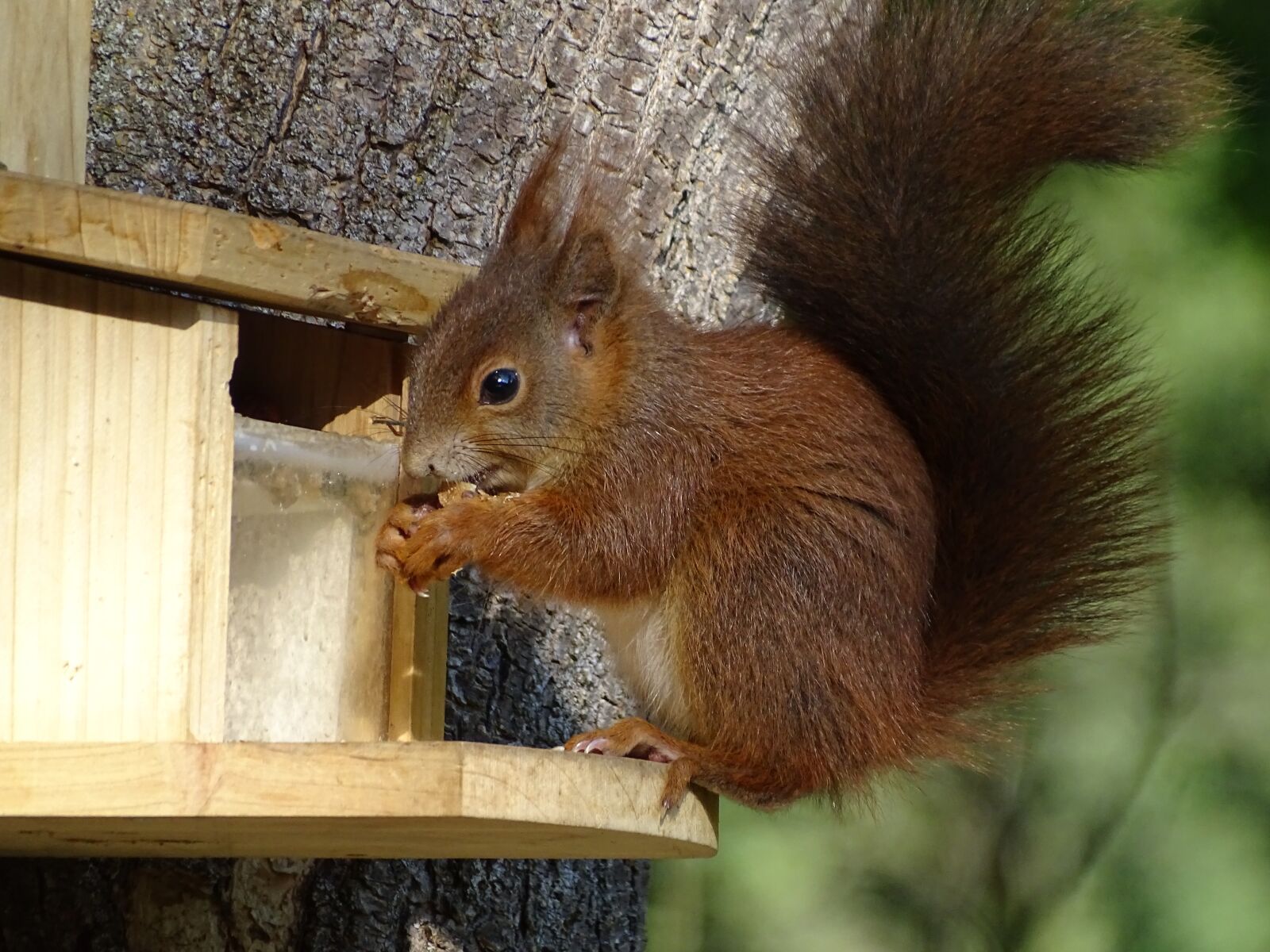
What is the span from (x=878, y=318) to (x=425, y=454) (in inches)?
19.8

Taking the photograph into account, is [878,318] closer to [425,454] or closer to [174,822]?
[425,454]

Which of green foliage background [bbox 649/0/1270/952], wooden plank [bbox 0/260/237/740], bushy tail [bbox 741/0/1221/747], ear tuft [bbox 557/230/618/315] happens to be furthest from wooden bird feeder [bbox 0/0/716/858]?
green foliage background [bbox 649/0/1270/952]

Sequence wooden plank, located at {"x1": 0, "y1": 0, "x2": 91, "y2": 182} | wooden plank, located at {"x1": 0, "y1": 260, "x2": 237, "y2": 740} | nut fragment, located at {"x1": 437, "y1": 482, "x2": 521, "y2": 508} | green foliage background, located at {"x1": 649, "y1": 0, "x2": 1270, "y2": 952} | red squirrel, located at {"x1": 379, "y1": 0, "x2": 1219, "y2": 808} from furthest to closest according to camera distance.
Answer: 1. green foliage background, located at {"x1": 649, "y1": 0, "x2": 1270, "y2": 952}
2. nut fragment, located at {"x1": 437, "y1": 482, "x2": 521, "y2": 508}
3. red squirrel, located at {"x1": 379, "y1": 0, "x2": 1219, "y2": 808}
4. wooden plank, located at {"x1": 0, "y1": 0, "x2": 91, "y2": 182}
5. wooden plank, located at {"x1": 0, "y1": 260, "x2": 237, "y2": 740}

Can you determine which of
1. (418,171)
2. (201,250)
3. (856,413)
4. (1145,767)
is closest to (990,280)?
(856,413)

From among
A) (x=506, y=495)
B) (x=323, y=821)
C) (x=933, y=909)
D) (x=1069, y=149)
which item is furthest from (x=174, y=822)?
(x=933, y=909)

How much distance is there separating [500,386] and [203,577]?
0.52m

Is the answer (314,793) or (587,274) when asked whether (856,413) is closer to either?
(587,274)

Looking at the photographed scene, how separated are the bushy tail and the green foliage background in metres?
1.71

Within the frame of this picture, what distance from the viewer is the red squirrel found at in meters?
1.71

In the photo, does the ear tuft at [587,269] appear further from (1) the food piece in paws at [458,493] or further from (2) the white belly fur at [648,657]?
(2) the white belly fur at [648,657]

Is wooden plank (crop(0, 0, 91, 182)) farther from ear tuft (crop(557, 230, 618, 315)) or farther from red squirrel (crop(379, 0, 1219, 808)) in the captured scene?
ear tuft (crop(557, 230, 618, 315))

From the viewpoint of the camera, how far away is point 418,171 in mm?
2012

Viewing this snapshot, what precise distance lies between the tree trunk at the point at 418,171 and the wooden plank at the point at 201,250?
0.51 meters

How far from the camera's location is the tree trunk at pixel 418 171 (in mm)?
1836
